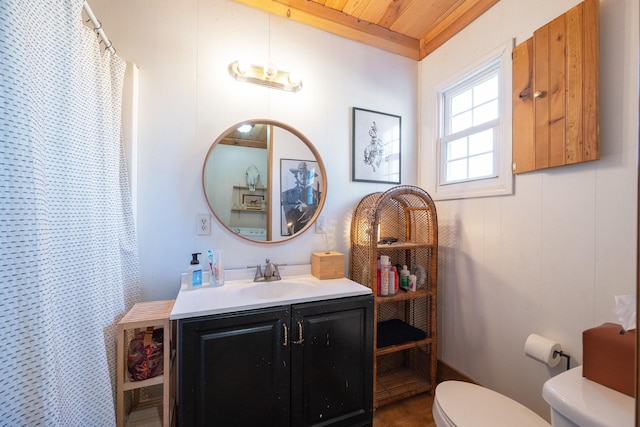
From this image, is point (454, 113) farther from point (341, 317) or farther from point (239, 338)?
point (239, 338)

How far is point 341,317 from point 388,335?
62 centimetres

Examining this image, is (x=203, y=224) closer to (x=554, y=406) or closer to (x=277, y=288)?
(x=277, y=288)

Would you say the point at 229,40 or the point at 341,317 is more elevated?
the point at 229,40

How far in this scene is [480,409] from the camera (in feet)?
3.52

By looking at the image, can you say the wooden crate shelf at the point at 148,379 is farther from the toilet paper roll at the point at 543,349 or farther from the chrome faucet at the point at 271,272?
the toilet paper roll at the point at 543,349

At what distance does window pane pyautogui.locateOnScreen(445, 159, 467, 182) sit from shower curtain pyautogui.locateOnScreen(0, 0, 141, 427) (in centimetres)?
209

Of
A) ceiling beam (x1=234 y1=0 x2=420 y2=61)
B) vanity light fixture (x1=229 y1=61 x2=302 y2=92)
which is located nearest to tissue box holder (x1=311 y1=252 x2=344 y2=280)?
vanity light fixture (x1=229 y1=61 x2=302 y2=92)

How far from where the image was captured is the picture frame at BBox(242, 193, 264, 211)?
159cm

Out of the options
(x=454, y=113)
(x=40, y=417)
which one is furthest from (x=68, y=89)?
(x=454, y=113)

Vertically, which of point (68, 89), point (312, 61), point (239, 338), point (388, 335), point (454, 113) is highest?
point (312, 61)

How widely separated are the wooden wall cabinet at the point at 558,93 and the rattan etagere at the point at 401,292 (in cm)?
63

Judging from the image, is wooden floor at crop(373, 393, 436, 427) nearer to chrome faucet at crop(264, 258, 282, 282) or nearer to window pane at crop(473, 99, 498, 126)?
chrome faucet at crop(264, 258, 282, 282)

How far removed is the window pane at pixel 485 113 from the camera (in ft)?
Result: 5.22

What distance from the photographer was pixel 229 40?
5.13ft
